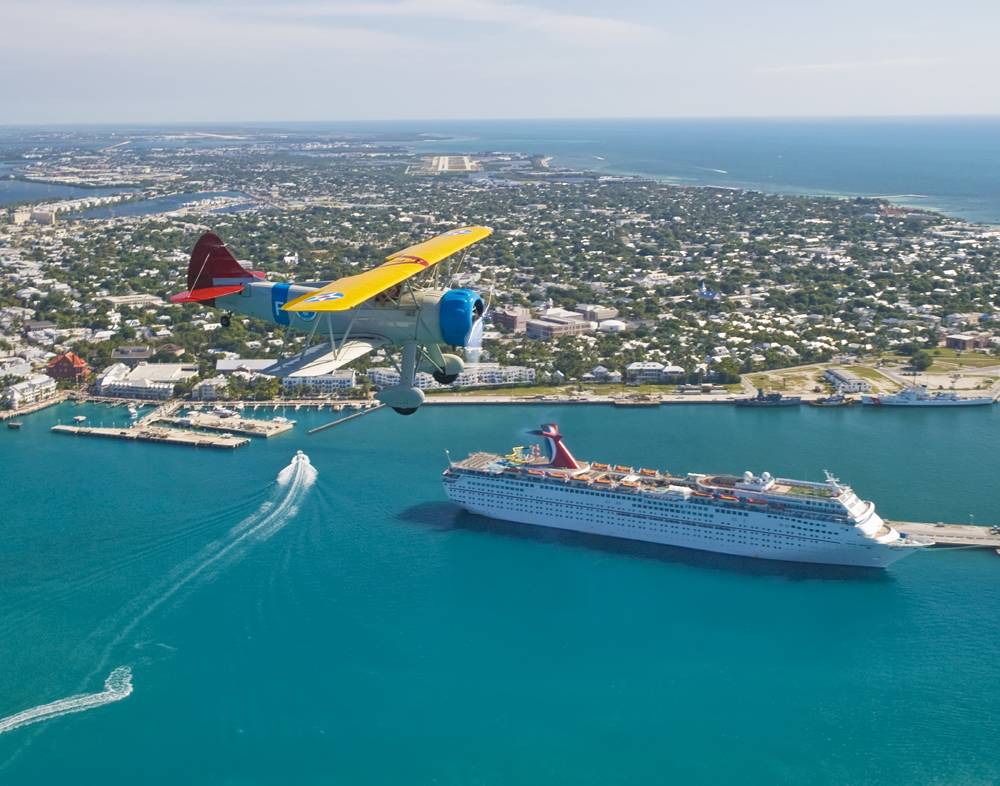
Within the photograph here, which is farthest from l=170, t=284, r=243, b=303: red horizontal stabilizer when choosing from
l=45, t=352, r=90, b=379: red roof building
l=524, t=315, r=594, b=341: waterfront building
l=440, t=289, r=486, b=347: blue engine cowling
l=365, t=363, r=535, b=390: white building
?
l=524, t=315, r=594, b=341: waterfront building

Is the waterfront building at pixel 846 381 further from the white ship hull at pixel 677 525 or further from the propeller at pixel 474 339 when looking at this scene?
the propeller at pixel 474 339

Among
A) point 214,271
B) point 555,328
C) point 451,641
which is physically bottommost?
point 451,641

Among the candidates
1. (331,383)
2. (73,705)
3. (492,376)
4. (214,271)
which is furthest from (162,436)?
(214,271)

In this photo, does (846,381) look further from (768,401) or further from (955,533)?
(955,533)

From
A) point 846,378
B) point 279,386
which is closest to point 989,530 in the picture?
point 846,378

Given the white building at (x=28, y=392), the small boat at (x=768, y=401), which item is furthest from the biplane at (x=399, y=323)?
the white building at (x=28, y=392)

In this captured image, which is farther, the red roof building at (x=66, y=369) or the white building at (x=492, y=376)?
the red roof building at (x=66, y=369)
